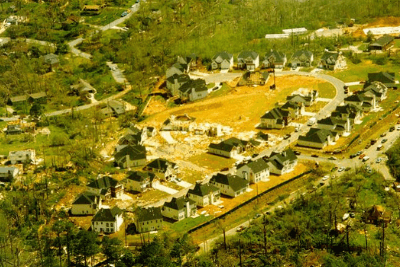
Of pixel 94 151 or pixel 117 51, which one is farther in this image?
pixel 117 51

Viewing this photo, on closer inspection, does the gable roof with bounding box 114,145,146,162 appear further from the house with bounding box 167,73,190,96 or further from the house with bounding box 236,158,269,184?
the house with bounding box 167,73,190,96

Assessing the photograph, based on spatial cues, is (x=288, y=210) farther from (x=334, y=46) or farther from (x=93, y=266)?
(x=334, y=46)

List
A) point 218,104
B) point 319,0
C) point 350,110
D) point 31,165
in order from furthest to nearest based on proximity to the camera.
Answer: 1. point 319,0
2. point 218,104
3. point 350,110
4. point 31,165

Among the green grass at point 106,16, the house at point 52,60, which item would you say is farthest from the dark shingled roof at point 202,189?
the green grass at point 106,16

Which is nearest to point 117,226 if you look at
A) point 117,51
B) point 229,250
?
point 229,250

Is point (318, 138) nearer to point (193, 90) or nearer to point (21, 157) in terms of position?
point (193, 90)

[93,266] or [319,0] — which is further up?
[319,0]

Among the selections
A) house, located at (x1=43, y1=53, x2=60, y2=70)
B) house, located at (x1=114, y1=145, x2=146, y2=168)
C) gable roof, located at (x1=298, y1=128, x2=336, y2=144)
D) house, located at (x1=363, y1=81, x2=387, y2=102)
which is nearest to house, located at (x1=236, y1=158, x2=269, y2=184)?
gable roof, located at (x1=298, y1=128, x2=336, y2=144)

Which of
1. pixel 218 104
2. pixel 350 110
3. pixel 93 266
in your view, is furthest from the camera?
pixel 218 104
